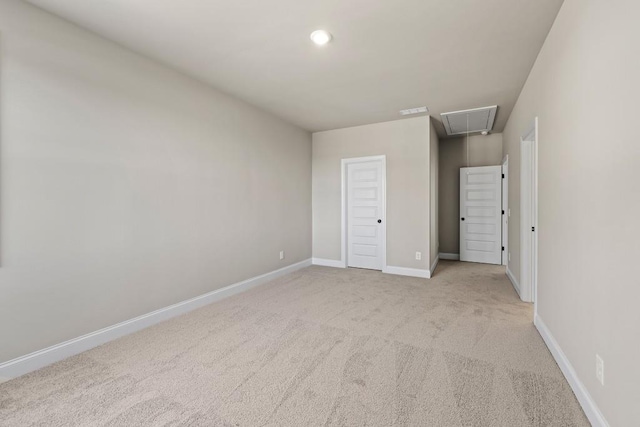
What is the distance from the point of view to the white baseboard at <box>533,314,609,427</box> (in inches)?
60.7

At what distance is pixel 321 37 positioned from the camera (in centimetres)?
252

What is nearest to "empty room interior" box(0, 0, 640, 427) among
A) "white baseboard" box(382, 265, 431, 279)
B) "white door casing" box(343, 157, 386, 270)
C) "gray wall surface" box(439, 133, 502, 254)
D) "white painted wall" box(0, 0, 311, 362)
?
"white painted wall" box(0, 0, 311, 362)

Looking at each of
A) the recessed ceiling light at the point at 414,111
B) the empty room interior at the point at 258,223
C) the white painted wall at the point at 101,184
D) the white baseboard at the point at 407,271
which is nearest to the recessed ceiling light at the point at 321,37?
the empty room interior at the point at 258,223

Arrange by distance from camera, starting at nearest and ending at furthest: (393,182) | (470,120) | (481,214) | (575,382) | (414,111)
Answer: (575,382)
(414,111)
(470,120)
(393,182)
(481,214)

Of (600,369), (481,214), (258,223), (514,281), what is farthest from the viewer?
(481,214)

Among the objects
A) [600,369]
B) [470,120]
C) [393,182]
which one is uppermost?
[470,120]

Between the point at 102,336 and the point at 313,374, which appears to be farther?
the point at 102,336

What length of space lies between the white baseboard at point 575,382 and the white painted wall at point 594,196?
0.04 m

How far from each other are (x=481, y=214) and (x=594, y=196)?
470cm

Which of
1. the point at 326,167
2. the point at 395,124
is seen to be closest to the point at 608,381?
the point at 395,124

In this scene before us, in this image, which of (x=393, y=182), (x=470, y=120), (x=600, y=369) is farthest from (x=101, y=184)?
(x=470, y=120)

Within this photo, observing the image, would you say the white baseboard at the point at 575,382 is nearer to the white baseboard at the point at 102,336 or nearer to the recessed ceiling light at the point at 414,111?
the recessed ceiling light at the point at 414,111

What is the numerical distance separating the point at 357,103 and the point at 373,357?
3254 mm

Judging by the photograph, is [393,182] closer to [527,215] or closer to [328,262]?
[328,262]
